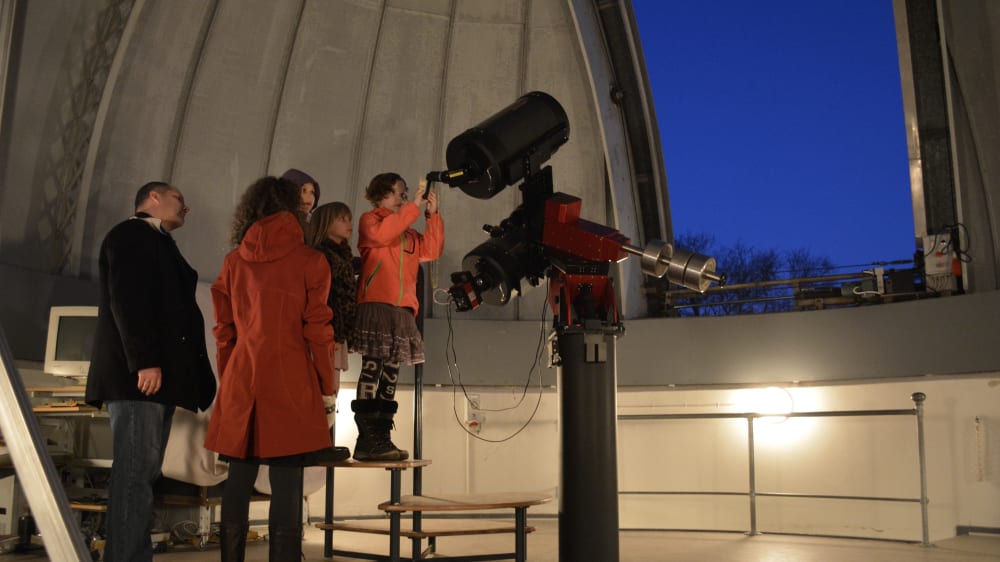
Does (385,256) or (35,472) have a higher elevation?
(385,256)

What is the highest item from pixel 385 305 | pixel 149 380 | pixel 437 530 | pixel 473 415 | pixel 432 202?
pixel 432 202

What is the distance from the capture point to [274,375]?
3352mm

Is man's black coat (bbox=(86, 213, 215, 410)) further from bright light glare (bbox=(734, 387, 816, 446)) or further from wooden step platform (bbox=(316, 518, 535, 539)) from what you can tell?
bright light glare (bbox=(734, 387, 816, 446))

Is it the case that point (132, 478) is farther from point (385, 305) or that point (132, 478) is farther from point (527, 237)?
point (527, 237)

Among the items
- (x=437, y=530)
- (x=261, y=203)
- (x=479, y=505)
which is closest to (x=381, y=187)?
(x=261, y=203)

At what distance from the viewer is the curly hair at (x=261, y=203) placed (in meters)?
3.69

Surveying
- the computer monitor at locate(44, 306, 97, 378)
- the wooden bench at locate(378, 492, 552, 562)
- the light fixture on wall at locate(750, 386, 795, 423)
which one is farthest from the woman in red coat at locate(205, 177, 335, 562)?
the light fixture on wall at locate(750, 386, 795, 423)

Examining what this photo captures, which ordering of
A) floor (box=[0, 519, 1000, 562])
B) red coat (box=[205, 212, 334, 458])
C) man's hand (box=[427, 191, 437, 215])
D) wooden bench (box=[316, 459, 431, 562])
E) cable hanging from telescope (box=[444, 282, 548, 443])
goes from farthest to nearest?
cable hanging from telescope (box=[444, 282, 548, 443]) < floor (box=[0, 519, 1000, 562]) < wooden bench (box=[316, 459, 431, 562]) < man's hand (box=[427, 191, 437, 215]) < red coat (box=[205, 212, 334, 458])

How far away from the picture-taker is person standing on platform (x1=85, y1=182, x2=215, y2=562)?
3.40m

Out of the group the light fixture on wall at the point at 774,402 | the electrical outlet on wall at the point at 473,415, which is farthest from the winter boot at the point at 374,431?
the light fixture on wall at the point at 774,402

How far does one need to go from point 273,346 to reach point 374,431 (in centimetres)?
136

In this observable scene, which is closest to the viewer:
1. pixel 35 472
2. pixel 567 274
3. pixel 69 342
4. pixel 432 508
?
pixel 35 472

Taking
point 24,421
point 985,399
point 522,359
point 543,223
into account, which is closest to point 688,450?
point 522,359

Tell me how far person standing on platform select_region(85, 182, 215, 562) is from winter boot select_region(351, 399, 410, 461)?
994mm
